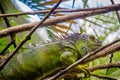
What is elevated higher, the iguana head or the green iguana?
the iguana head

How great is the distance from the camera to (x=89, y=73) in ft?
1.94

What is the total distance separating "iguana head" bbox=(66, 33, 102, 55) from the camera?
1.98 feet

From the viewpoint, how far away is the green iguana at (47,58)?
0.58m

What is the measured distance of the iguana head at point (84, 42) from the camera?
1.98 feet

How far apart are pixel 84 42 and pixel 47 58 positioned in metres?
0.08

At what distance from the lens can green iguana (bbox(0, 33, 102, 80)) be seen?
0.58m

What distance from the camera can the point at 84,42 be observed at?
2.03 feet

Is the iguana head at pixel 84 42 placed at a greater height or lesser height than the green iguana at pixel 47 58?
greater

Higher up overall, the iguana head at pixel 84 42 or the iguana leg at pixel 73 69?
the iguana head at pixel 84 42

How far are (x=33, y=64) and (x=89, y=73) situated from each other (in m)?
0.11

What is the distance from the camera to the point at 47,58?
0.64 meters

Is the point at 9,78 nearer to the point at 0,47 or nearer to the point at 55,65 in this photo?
the point at 55,65

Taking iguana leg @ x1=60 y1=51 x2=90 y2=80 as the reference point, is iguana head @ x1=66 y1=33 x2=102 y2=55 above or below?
above

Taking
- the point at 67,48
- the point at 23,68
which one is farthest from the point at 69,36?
the point at 23,68
